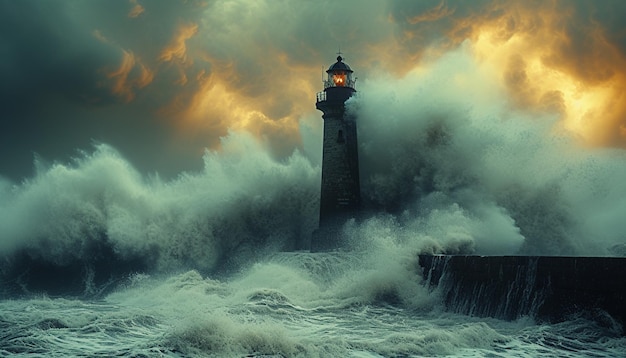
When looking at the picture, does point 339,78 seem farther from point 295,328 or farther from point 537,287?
point 537,287

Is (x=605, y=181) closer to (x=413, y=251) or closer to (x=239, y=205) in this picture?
(x=413, y=251)

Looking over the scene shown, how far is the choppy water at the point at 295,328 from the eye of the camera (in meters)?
6.84

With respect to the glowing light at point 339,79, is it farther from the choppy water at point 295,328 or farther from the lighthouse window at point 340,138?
the choppy water at point 295,328

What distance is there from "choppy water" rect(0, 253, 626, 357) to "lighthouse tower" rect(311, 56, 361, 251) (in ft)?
17.9

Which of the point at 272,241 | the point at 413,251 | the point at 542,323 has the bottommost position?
the point at 542,323

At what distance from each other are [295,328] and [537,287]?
329 cm

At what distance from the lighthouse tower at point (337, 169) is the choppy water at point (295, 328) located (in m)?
5.45

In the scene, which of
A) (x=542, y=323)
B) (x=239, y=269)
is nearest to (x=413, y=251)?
(x=542, y=323)

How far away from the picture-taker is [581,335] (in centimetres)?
745

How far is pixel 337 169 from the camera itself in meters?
19.1

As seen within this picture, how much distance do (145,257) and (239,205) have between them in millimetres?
3729

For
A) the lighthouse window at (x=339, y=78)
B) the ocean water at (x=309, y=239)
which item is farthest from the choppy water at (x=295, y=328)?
the lighthouse window at (x=339, y=78)

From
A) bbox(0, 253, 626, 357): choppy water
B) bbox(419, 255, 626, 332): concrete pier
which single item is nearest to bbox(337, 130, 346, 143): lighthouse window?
bbox(0, 253, 626, 357): choppy water

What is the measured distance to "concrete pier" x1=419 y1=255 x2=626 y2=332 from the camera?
24.7 ft
